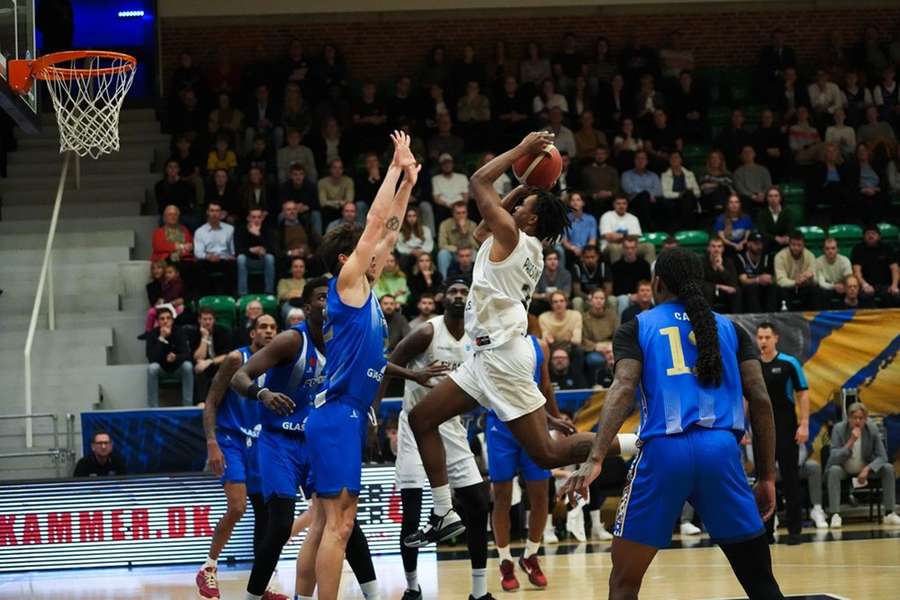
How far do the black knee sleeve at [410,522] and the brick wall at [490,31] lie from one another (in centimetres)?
1365

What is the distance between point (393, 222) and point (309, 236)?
383 inches

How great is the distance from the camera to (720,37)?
72.8 feet

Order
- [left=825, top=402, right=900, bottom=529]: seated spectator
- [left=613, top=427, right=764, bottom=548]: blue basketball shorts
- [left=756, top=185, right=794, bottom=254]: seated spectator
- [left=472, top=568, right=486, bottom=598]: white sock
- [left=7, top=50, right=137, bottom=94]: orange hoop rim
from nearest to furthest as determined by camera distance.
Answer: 1. [left=613, top=427, right=764, bottom=548]: blue basketball shorts
2. [left=472, top=568, right=486, bottom=598]: white sock
3. [left=7, top=50, right=137, bottom=94]: orange hoop rim
4. [left=825, top=402, right=900, bottom=529]: seated spectator
5. [left=756, top=185, right=794, bottom=254]: seated spectator

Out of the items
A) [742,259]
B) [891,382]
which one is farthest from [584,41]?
[891,382]

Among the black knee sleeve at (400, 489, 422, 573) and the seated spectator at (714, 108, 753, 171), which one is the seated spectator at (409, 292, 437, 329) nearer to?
the black knee sleeve at (400, 489, 422, 573)

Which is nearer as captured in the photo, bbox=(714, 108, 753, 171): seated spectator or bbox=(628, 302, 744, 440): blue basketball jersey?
bbox=(628, 302, 744, 440): blue basketball jersey

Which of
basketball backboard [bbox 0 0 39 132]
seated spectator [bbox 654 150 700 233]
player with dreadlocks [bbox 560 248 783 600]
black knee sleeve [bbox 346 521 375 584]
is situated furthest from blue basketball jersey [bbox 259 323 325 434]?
seated spectator [bbox 654 150 700 233]

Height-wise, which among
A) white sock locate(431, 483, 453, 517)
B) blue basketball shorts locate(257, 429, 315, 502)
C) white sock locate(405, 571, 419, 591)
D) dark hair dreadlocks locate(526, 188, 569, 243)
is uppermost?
dark hair dreadlocks locate(526, 188, 569, 243)

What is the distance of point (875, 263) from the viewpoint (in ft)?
54.5

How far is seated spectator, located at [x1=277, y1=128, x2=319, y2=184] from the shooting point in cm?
1794

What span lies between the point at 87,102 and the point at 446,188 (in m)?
7.37

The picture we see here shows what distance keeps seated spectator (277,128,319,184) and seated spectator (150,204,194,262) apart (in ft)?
5.73

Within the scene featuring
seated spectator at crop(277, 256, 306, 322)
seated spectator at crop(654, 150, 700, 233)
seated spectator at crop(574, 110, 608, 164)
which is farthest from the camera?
seated spectator at crop(574, 110, 608, 164)

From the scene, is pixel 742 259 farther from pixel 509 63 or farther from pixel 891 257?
pixel 509 63
